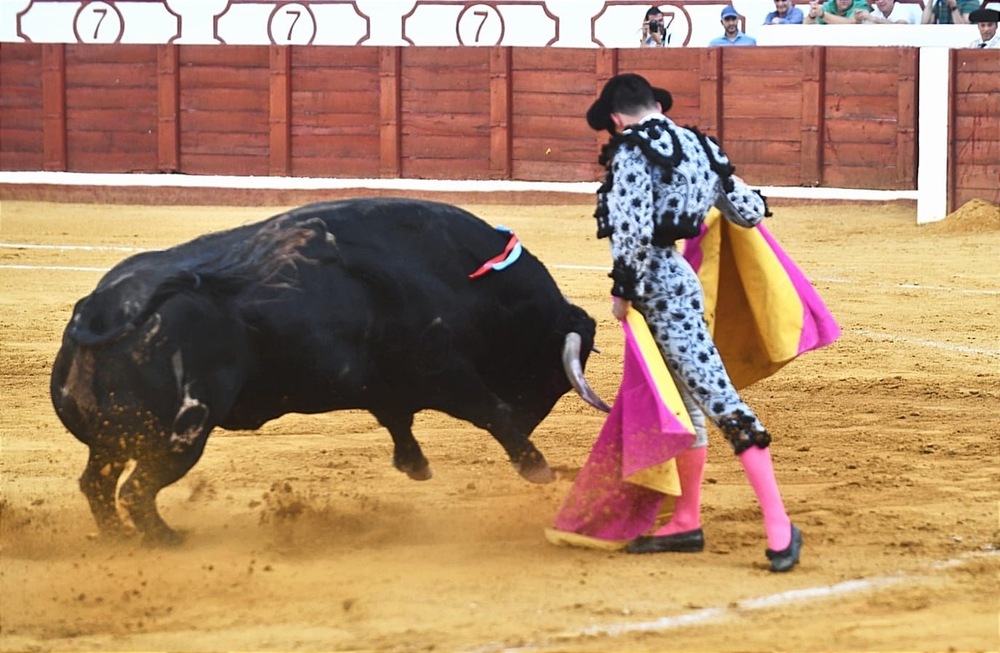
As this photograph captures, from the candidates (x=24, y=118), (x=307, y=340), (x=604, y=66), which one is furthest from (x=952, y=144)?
(x=24, y=118)

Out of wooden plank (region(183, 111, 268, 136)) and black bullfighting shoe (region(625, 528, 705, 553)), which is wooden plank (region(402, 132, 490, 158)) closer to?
wooden plank (region(183, 111, 268, 136))

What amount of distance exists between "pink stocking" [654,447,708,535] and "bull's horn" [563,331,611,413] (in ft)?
0.88

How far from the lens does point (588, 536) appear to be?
13.1ft

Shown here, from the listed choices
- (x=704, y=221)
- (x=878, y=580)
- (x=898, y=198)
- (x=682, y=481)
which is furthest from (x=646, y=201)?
(x=898, y=198)

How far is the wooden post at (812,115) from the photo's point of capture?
1200 cm

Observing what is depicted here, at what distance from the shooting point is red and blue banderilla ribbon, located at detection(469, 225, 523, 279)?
4168 millimetres

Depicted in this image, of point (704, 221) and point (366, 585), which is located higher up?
point (704, 221)

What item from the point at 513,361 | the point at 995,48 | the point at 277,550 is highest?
the point at 995,48

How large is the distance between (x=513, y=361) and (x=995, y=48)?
7.12m

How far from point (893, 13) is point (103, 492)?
376 inches

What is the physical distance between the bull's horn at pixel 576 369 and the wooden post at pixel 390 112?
9372 mm

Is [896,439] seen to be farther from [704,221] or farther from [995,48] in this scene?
[995,48]

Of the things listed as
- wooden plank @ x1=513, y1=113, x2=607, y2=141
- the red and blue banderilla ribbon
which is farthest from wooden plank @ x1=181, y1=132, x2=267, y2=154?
the red and blue banderilla ribbon

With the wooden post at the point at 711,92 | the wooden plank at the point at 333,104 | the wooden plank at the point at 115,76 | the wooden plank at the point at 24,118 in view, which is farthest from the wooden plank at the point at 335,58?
the wooden post at the point at 711,92
